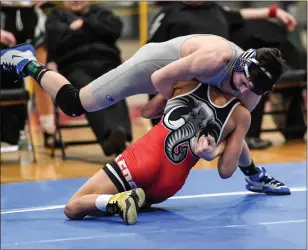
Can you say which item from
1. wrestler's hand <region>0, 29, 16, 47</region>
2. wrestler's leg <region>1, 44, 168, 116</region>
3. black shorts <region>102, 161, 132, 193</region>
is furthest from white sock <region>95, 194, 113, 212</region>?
wrestler's hand <region>0, 29, 16, 47</region>

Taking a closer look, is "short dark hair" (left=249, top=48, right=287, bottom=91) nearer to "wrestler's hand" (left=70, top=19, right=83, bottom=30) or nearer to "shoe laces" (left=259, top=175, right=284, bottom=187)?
"shoe laces" (left=259, top=175, right=284, bottom=187)

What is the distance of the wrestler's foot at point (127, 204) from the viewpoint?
327 cm

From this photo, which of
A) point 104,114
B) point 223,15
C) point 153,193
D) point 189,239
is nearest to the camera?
point 189,239

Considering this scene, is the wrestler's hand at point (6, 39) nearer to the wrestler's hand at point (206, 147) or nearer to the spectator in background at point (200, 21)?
the spectator in background at point (200, 21)

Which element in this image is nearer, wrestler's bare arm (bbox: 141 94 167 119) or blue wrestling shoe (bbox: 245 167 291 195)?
wrestler's bare arm (bbox: 141 94 167 119)

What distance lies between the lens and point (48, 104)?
6.16 meters

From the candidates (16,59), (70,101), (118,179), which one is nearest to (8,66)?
(16,59)

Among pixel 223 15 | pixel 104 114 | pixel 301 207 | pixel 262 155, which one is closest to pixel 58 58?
pixel 104 114

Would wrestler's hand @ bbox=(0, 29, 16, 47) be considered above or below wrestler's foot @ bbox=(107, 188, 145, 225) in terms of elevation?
above

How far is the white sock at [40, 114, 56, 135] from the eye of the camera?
605 cm

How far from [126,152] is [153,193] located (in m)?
0.25

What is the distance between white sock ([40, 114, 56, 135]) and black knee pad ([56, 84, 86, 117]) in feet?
7.28

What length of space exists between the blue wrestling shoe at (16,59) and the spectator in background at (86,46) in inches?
52.4

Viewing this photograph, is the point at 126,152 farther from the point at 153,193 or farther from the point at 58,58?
the point at 58,58
